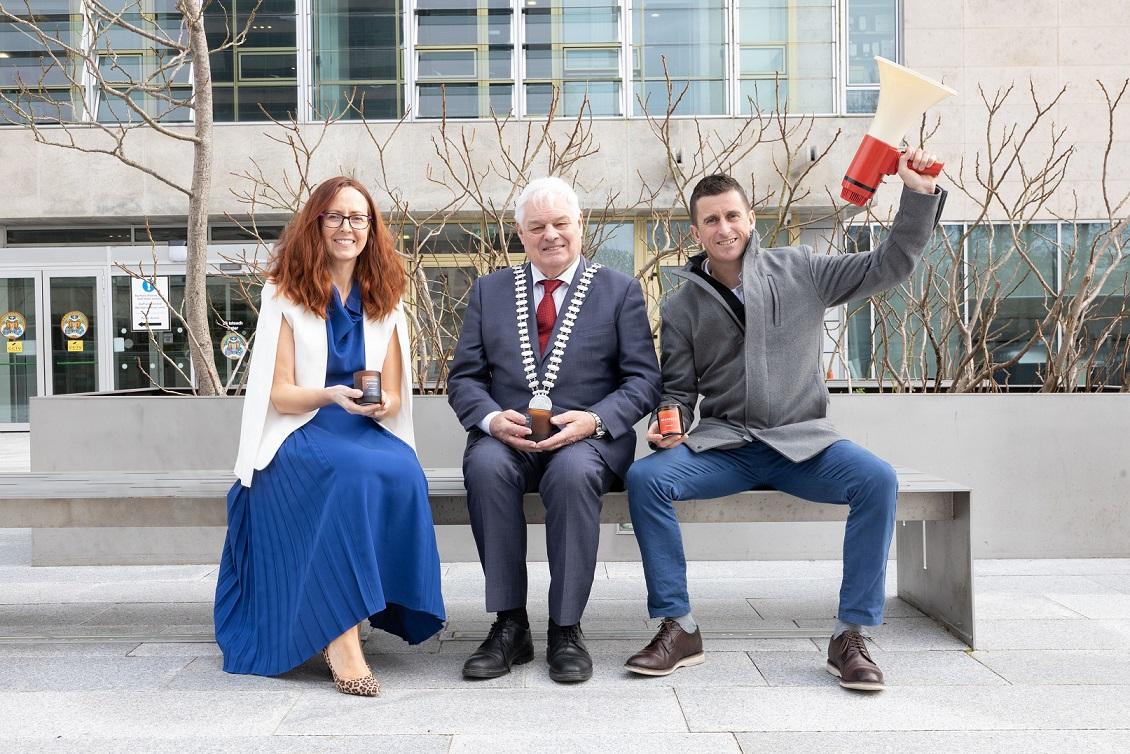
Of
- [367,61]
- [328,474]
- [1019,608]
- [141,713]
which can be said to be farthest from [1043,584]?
[367,61]

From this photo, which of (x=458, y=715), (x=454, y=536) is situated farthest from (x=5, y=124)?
(x=458, y=715)

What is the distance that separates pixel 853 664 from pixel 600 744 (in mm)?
901

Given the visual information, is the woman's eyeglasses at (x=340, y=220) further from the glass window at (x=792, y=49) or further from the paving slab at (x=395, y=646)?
the glass window at (x=792, y=49)

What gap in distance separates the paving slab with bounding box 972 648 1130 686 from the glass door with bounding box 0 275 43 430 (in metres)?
13.5

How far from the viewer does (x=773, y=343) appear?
3744 mm

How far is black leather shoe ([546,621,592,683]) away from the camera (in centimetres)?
334

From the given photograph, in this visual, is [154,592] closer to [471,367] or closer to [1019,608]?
[471,367]

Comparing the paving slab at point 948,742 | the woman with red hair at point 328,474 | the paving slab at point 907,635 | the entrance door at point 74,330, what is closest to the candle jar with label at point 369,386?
the woman with red hair at point 328,474

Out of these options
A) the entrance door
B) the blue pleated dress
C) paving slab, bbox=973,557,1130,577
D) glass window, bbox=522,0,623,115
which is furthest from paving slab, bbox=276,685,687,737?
the entrance door

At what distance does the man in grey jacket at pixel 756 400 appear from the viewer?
346 centimetres

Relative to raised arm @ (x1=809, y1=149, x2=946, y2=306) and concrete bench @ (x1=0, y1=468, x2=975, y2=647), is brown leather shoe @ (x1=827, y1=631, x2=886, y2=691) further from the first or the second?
raised arm @ (x1=809, y1=149, x2=946, y2=306)

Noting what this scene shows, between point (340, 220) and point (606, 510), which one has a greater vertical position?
point (340, 220)

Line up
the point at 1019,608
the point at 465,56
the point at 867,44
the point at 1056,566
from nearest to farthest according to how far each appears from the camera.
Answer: the point at 1019,608, the point at 1056,566, the point at 465,56, the point at 867,44

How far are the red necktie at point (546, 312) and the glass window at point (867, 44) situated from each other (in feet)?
33.3
